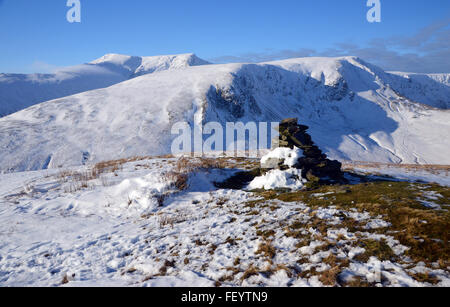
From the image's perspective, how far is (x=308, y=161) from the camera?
13617 millimetres

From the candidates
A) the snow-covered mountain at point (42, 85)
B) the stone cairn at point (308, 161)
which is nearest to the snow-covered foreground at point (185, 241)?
Result: the stone cairn at point (308, 161)

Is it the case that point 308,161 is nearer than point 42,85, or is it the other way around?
point 308,161

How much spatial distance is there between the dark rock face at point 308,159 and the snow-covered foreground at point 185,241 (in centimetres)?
267

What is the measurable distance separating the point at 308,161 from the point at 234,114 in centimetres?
6292

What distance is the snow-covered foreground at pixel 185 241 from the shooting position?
18.0ft

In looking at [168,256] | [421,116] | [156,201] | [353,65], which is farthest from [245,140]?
[353,65]

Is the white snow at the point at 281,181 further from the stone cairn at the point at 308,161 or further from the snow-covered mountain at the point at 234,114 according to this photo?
the snow-covered mountain at the point at 234,114

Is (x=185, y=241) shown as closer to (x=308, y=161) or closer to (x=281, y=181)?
(x=281, y=181)

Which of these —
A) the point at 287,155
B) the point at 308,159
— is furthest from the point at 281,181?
the point at 308,159

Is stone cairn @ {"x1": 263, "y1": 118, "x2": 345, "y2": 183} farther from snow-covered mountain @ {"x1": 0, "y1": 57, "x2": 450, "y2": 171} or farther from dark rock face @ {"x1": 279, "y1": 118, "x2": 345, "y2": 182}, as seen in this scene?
snow-covered mountain @ {"x1": 0, "y1": 57, "x2": 450, "y2": 171}

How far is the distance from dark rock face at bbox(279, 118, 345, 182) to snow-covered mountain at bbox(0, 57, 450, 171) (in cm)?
3256

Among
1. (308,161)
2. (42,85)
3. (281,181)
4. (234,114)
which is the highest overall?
(42,85)

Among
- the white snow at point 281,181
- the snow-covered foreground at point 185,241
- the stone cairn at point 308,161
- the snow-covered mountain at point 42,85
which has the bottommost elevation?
the snow-covered foreground at point 185,241
